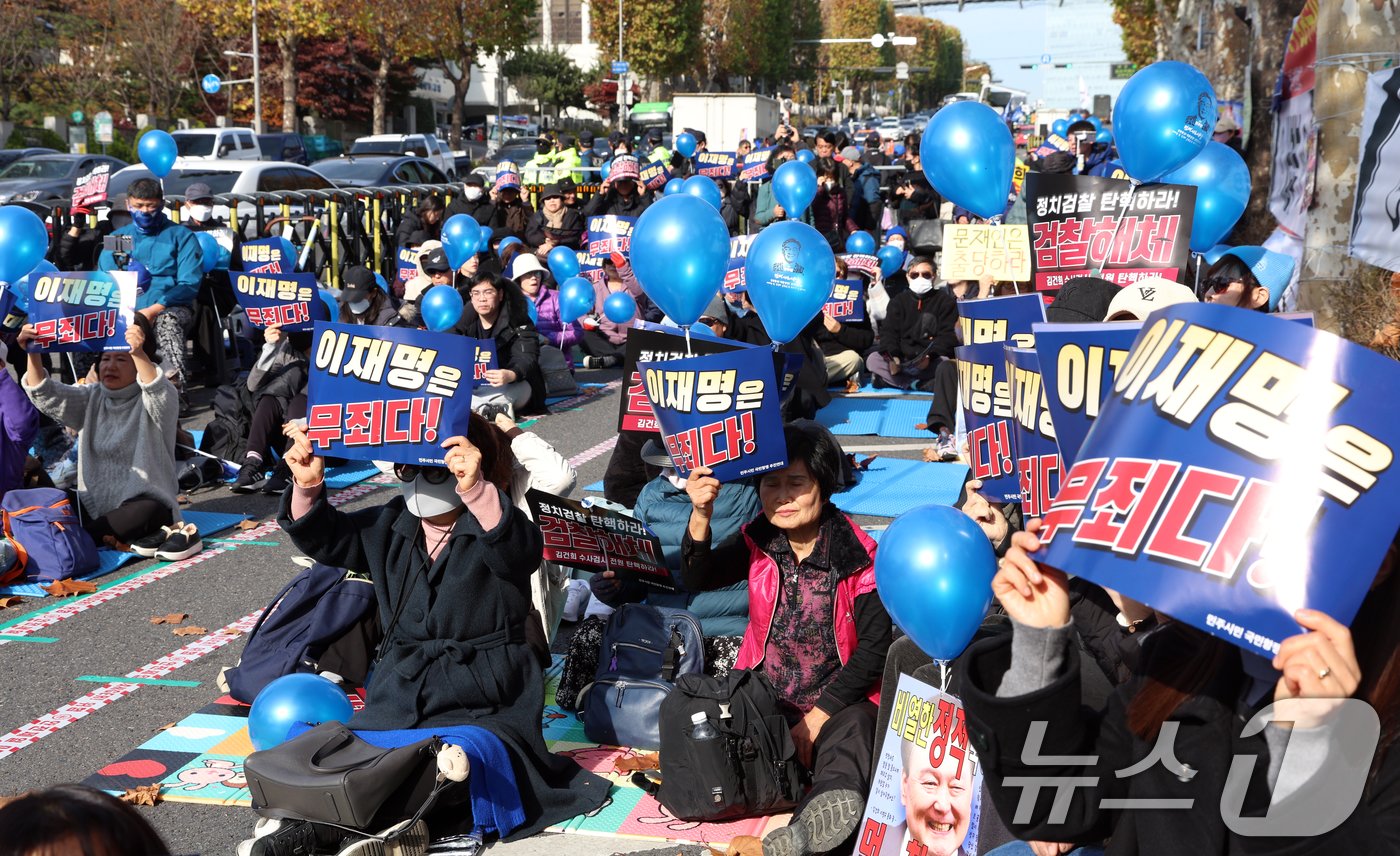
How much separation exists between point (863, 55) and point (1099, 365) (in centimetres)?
10278

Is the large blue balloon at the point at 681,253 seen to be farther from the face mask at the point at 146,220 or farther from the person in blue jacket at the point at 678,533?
the face mask at the point at 146,220

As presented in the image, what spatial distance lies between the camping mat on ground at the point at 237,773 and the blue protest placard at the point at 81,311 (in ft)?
8.14

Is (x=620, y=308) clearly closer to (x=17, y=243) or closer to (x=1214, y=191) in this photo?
(x=17, y=243)

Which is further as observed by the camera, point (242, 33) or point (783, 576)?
point (242, 33)

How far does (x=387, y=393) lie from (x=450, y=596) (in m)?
0.66

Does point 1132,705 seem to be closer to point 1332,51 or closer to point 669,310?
point 669,310

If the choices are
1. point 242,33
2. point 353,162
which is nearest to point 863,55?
point 242,33

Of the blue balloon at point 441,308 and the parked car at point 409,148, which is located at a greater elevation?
the parked car at point 409,148

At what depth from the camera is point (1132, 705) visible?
2.18 meters

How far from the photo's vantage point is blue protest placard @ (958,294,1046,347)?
15.1ft

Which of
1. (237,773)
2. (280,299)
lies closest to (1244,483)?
(237,773)

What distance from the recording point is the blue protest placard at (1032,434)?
3.58 meters

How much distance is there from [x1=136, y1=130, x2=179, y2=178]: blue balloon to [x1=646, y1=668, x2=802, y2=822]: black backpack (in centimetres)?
1015

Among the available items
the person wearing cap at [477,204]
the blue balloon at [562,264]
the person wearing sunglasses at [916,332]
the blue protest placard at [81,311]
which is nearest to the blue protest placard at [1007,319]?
the blue protest placard at [81,311]
